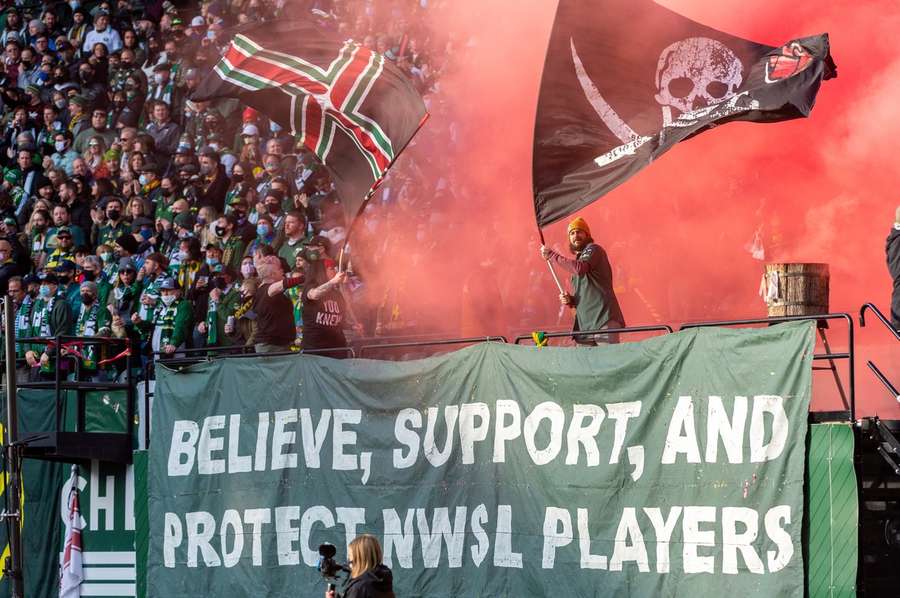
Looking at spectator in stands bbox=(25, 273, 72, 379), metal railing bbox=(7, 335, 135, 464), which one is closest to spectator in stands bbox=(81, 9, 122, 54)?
spectator in stands bbox=(25, 273, 72, 379)

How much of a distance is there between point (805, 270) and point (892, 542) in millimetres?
1830

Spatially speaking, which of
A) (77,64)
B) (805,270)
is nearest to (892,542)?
(805,270)

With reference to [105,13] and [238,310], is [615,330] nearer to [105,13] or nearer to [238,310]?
[238,310]

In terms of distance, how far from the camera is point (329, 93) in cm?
1223

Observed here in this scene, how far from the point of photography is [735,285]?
42.9 feet

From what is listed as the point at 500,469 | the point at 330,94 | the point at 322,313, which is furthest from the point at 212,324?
the point at 500,469

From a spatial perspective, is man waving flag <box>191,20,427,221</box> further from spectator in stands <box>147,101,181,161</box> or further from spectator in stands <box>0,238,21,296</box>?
spectator in stands <box>0,238,21,296</box>

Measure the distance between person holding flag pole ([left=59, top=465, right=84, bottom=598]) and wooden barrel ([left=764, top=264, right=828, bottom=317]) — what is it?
293 inches

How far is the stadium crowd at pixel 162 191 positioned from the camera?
14141mm

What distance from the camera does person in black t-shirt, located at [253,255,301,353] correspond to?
1197 centimetres

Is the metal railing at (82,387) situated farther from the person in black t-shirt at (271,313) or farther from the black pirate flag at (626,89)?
the black pirate flag at (626,89)

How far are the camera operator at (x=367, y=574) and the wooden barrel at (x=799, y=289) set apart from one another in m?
3.48

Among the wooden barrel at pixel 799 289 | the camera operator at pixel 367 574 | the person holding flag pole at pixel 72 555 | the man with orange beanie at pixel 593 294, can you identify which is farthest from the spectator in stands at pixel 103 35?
the camera operator at pixel 367 574

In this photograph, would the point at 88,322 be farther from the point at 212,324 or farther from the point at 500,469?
the point at 500,469
